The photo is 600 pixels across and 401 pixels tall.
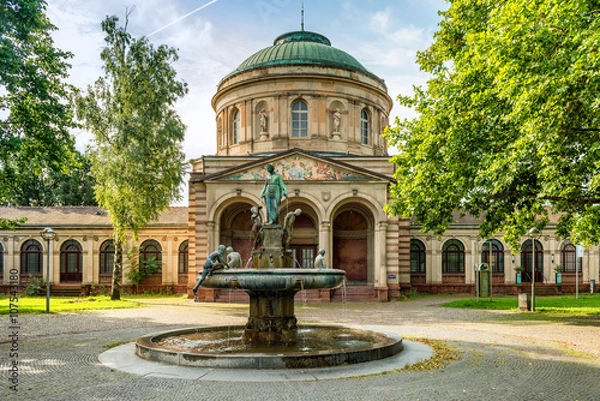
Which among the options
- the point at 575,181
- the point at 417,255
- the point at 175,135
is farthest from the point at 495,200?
the point at 417,255

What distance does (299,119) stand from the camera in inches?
1396

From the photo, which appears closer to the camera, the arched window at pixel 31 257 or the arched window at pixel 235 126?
the arched window at pixel 235 126

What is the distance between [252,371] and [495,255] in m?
34.4

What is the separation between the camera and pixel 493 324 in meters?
17.5

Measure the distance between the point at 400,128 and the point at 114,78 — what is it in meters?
19.0

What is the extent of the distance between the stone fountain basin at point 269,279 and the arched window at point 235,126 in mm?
27713

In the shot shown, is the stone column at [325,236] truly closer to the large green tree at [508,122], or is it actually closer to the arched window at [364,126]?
the large green tree at [508,122]

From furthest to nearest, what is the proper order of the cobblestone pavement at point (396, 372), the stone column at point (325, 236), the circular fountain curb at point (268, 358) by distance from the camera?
1. the stone column at point (325, 236)
2. the circular fountain curb at point (268, 358)
3. the cobblestone pavement at point (396, 372)

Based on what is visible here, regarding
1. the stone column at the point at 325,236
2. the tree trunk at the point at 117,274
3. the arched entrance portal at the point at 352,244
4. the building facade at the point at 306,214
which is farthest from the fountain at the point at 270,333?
the arched entrance portal at the point at 352,244

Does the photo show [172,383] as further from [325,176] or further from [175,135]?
[175,135]

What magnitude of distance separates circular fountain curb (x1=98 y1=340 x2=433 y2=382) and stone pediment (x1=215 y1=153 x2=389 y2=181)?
19.7 metres

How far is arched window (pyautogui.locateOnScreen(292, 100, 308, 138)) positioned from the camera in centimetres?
3528

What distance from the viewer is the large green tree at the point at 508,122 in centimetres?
1094

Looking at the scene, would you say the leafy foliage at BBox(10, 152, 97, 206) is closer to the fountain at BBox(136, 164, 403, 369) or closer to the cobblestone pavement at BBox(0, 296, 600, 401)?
the cobblestone pavement at BBox(0, 296, 600, 401)
